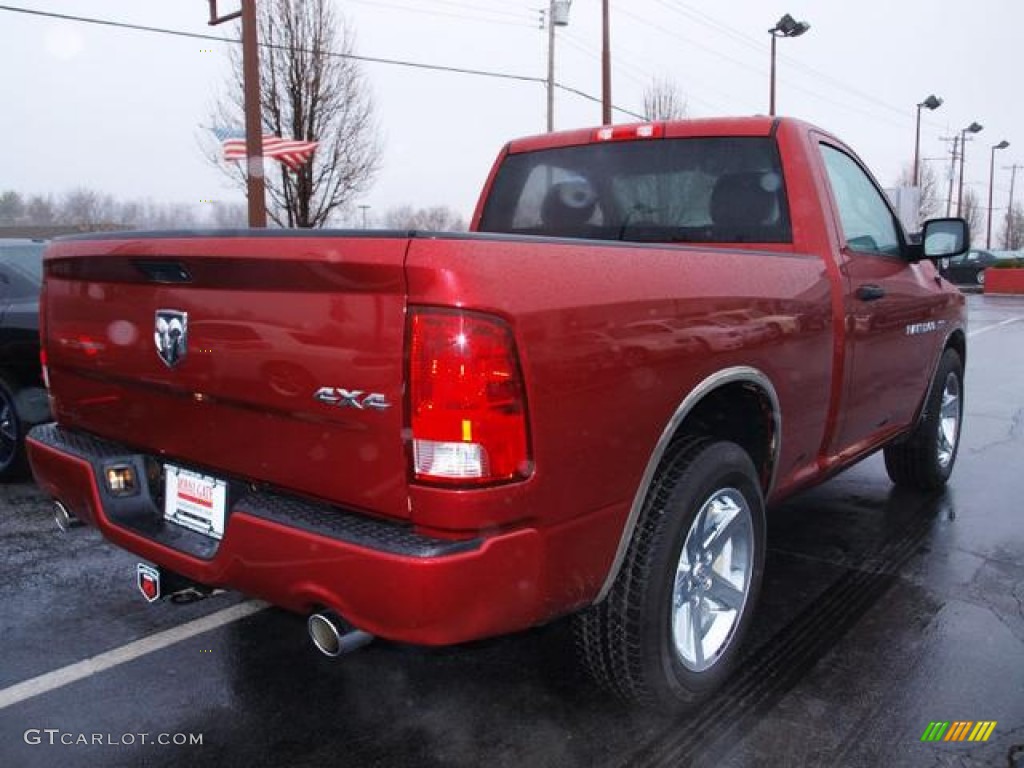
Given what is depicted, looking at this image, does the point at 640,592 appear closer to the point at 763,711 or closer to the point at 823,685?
the point at 763,711

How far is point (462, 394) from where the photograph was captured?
6.16 ft

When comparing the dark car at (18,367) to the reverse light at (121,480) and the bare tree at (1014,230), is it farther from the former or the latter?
the bare tree at (1014,230)

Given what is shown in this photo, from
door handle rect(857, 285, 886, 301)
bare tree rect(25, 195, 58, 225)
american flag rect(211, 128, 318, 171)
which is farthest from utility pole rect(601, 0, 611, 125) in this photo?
bare tree rect(25, 195, 58, 225)

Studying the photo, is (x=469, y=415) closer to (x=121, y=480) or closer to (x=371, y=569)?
(x=371, y=569)

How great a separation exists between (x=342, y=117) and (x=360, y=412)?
19998mm

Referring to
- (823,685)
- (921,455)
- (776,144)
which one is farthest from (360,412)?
(921,455)

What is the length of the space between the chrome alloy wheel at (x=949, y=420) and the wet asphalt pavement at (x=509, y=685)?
1.11 m

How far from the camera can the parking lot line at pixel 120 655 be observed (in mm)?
2791

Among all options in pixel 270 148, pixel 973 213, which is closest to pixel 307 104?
pixel 270 148

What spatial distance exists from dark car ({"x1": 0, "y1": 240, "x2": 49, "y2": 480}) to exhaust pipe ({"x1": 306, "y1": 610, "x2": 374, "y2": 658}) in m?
3.80

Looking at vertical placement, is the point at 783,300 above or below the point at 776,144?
below

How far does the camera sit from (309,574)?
2020 millimetres

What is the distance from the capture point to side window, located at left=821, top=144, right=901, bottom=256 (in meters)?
3.69

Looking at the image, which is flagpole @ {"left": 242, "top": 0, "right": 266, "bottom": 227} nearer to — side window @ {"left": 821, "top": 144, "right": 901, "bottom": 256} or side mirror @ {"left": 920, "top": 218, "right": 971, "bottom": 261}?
side window @ {"left": 821, "top": 144, "right": 901, "bottom": 256}
